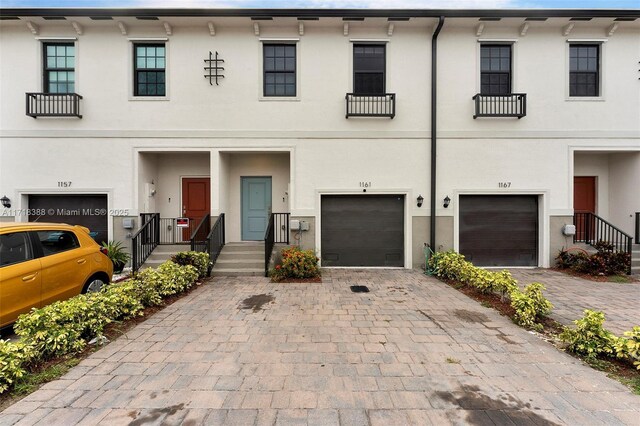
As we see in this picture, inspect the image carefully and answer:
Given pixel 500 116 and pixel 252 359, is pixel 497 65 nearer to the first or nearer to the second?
pixel 500 116

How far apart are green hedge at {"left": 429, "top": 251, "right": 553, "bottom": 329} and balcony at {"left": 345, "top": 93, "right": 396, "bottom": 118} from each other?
429cm

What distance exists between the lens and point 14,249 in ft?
12.5

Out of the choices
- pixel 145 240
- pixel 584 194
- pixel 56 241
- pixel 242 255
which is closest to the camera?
pixel 56 241

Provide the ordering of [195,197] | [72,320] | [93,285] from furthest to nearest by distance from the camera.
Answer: [195,197], [93,285], [72,320]

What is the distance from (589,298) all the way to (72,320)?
847cm

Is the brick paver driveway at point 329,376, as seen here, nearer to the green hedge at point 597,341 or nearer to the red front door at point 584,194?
the green hedge at point 597,341

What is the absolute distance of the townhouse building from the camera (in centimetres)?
773

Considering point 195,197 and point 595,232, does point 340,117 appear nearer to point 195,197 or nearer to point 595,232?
point 195,197

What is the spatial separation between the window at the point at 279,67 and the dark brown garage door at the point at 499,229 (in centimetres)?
615

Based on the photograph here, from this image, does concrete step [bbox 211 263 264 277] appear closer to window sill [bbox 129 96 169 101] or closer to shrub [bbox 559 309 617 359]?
window sill [bbox 129 96 169 101]

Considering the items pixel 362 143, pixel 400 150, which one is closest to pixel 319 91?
pixel 362 143

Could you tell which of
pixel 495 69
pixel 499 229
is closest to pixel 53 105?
pixel 495 69

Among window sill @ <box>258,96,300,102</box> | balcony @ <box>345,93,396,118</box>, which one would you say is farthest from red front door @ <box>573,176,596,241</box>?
window sill @ <box>258,96,300,102</box>

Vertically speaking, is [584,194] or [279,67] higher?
[279,67]
